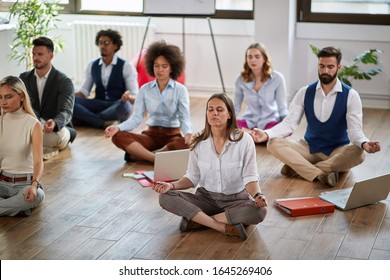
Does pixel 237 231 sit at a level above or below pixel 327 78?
below

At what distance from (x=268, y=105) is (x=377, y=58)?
64.3 inches

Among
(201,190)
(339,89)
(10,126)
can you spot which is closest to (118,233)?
(201,190)

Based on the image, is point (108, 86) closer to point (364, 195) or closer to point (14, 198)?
point (14, 198)

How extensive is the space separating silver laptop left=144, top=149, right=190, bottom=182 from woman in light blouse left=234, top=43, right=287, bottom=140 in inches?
55.3

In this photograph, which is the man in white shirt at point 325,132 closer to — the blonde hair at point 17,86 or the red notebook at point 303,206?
the red notebook at point 303,206

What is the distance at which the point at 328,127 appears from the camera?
5324 millimetres

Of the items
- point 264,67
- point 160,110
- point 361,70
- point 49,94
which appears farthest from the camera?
point 361,70

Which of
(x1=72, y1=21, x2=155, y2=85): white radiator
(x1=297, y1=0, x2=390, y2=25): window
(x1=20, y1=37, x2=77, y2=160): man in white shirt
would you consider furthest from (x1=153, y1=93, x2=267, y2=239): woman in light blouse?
(x1=72, y1=21, x2=155, y2=85): white radiator

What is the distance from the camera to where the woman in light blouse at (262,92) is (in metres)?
6.32

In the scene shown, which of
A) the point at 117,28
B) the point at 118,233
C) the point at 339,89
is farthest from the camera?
the point at 117,28

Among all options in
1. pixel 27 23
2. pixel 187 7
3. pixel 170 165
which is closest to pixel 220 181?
pixel 170 165

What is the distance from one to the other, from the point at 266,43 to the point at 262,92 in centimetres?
142

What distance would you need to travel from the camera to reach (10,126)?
4.63 m
